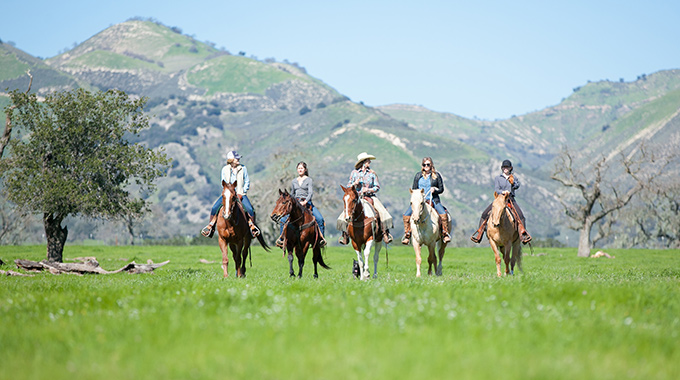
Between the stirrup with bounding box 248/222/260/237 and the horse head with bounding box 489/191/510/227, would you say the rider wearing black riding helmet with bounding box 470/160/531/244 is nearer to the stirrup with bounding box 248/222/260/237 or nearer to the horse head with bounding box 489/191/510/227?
the horse head with bounding box 489/191/510/227

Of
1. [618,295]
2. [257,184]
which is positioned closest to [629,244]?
[257,184]

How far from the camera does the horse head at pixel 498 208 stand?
19969 mm

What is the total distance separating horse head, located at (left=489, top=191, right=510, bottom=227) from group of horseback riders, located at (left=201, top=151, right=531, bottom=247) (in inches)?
26.6

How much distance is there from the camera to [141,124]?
111 feet

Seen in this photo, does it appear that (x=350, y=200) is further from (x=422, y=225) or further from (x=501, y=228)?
(x=501, y=228)

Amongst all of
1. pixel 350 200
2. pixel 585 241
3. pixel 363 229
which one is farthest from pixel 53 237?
pixel 585 241

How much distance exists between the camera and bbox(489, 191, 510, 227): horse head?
20.0 meters

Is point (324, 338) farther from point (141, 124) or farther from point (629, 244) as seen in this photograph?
point (629, 244)

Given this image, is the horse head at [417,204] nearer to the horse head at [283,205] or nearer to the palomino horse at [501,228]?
the palomino horse at [501,228]

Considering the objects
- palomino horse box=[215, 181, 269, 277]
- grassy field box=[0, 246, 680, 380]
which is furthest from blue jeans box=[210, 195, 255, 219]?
grassy field box=[0, 246, 680, 380]

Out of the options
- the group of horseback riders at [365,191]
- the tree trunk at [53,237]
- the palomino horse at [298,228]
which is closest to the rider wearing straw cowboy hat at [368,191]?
the group of horseback riders at [365,191]

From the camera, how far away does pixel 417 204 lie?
19609 millimetres

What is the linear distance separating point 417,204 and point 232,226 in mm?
5753

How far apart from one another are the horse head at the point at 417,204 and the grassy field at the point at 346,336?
8.21 metres
